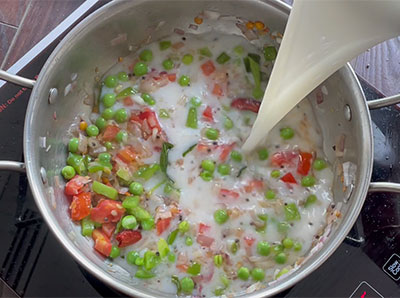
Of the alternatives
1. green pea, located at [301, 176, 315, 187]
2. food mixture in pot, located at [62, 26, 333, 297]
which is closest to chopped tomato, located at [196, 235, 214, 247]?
Answer: food mixture in pot, located at [62, 26, 333, 297]

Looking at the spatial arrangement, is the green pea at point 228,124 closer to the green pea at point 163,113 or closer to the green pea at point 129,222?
the green pea at point 163,113

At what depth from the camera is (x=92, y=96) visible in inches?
72.0

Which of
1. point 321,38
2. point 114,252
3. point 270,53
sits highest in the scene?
point 321,38

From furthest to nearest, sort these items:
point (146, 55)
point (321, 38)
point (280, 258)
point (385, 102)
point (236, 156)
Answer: point (146, 55)
point (236, 156)
point (280, 258)
point (385, 102)
point (321, 38)

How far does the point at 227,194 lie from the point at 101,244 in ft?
1.29

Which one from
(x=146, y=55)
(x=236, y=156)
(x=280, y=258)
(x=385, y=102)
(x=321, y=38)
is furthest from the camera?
(x=146, y=55)

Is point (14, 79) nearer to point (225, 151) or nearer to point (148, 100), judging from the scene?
point (148, 100)

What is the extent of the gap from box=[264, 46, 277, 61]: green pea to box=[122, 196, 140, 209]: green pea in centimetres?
61

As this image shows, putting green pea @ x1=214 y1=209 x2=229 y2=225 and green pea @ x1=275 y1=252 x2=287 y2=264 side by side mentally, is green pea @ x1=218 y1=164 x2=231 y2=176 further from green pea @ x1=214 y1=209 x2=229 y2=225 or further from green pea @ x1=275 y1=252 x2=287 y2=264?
green pea @ x1=275 y1=252 x2=287 y2=264

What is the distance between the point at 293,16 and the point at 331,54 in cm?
14

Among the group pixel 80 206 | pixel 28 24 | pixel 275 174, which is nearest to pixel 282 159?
pixel 275 174

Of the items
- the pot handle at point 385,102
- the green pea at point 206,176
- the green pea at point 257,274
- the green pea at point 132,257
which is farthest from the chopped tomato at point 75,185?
the pot handle at point 385,102

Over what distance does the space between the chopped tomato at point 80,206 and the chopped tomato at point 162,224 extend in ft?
0.67

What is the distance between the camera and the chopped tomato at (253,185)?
1.73 m
